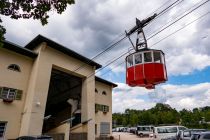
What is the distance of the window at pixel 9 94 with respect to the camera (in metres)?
16.9

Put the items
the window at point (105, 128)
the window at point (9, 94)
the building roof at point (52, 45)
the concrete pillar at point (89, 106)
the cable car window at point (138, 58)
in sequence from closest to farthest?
the cable car window at point (138, 58), the window at point (9, 94), the building roof at point (52, 45), the concrete pillar at point (89, 106), the window at point (105, 128)

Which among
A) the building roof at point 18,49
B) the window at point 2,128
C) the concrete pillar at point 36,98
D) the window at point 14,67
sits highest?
the building roof at point 18,49

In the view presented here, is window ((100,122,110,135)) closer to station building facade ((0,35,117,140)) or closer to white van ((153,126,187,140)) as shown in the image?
station building facade ((0,35,117,140))

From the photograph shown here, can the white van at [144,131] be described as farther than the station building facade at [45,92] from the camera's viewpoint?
Yes

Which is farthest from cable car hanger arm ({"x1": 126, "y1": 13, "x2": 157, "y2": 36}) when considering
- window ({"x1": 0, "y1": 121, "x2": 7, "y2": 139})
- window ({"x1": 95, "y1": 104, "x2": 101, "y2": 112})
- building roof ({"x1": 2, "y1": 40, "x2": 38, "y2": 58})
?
window ({"x1": 95, "y1": 104, "x2": 101, "y2": 112})

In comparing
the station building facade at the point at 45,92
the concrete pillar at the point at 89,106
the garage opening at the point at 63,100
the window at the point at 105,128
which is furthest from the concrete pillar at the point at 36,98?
the window at the point at 105,128

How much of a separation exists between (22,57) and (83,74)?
709cm

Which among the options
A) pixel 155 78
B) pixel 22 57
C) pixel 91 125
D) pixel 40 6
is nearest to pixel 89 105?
pixel 91 125

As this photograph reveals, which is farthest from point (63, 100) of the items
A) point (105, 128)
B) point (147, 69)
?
point (147, 69)

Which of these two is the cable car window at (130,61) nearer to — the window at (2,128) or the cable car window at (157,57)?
the cable car window at (157,57)

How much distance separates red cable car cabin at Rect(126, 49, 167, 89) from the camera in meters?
11.4

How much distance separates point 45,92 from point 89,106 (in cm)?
602

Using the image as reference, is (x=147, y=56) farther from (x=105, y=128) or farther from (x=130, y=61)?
(x=105, y=128)

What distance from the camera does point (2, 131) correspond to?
16.6m
